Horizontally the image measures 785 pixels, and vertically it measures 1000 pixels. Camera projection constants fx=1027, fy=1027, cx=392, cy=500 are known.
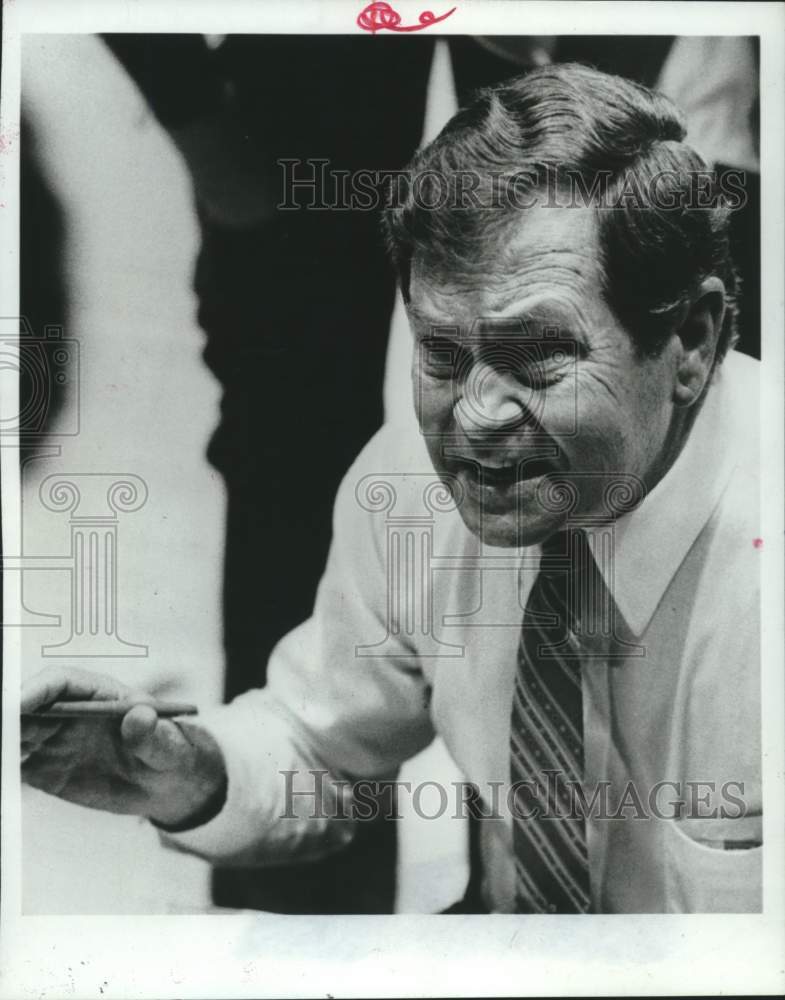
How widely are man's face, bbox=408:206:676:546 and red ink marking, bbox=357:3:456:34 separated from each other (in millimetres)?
419

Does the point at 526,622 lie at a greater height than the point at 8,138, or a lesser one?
lesser

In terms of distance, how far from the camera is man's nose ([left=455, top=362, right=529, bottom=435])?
1.86 m

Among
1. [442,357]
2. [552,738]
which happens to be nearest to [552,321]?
[442,357]

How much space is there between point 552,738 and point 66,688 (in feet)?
2.95

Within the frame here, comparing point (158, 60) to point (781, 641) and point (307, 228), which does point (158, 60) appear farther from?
point (781, 641)

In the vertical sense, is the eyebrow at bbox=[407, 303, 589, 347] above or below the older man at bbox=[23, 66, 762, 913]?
above

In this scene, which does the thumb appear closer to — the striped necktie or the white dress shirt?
the white dress shirt

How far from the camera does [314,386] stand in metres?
1.89

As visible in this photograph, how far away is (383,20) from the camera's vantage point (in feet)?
6.24

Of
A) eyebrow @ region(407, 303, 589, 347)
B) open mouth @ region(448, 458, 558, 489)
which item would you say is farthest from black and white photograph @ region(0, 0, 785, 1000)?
eyebrow @ region(407, 303, 589, 347)

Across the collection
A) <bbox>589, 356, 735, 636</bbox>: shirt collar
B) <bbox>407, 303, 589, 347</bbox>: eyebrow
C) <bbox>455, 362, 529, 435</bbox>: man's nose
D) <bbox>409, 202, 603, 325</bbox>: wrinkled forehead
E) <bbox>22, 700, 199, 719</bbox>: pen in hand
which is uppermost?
<bbox>409, 202, 603, 325</bbox>: wrinkled forehead

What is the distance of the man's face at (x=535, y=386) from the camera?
1841 millimetres

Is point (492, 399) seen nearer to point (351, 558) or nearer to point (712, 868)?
point (351, 558)

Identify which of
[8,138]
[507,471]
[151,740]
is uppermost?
[8,138]
